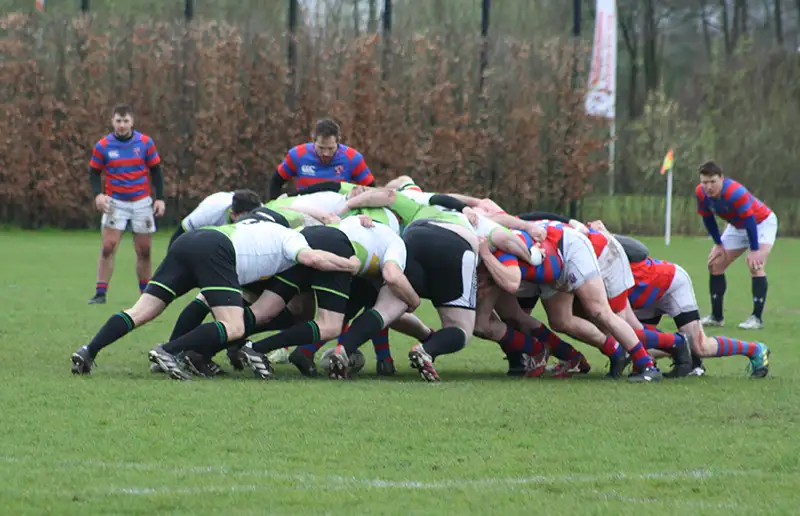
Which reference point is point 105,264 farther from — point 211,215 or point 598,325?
point 598,325

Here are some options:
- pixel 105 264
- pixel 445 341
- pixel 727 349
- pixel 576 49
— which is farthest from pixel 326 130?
pixel 576 49

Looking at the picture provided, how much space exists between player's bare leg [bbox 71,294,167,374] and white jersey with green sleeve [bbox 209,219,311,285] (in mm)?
577

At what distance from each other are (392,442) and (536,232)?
283 centimetres

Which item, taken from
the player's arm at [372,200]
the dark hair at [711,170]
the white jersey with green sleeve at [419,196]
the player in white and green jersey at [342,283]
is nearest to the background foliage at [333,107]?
the dark hair at [711,170]

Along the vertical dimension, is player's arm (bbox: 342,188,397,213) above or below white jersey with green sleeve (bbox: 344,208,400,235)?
above

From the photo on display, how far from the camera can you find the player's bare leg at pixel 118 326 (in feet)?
28.1

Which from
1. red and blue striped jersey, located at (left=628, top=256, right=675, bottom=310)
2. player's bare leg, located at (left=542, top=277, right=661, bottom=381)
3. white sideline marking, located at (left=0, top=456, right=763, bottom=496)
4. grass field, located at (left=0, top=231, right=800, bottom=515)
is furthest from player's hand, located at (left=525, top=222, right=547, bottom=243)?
white sideline marking, located at (left=0, top=456, right=763, bottom=496)

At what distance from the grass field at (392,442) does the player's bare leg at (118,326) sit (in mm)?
146

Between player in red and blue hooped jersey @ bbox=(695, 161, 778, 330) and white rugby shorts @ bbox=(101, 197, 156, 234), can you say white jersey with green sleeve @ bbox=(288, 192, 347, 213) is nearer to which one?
player in red and blue hooped jersey @ bbox=(695, 161, 778, 330)

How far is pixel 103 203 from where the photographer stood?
14.1 m

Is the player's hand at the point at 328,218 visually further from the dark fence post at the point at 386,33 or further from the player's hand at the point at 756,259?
the dark fence post at the point at 386,33

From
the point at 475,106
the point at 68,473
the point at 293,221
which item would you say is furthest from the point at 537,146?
the point at 68,473

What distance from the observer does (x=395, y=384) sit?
8805mm

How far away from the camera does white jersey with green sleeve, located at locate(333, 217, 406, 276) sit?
8914 mm
